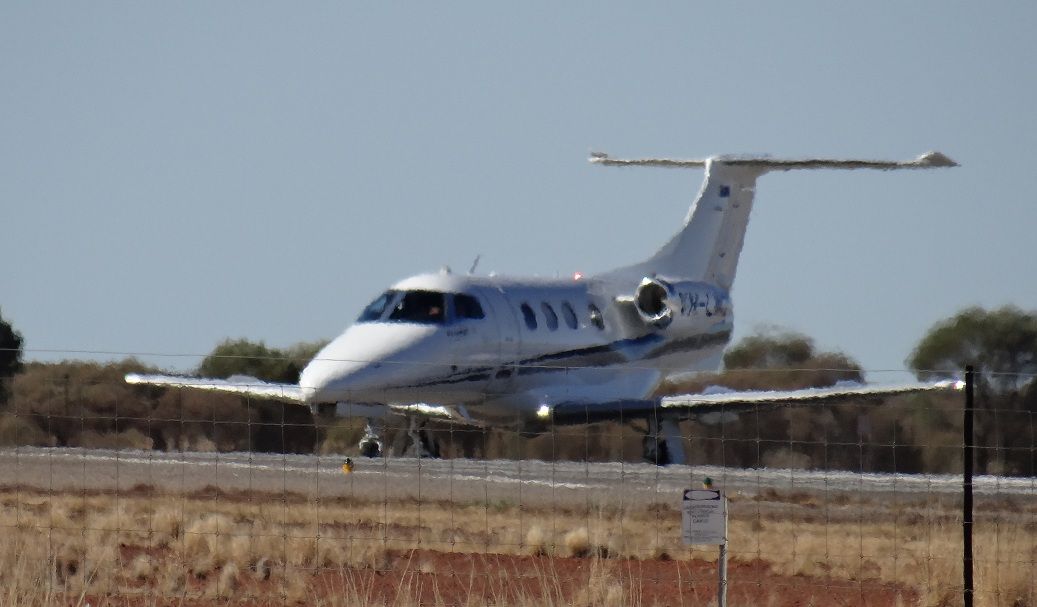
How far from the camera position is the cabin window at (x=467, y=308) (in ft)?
97.1

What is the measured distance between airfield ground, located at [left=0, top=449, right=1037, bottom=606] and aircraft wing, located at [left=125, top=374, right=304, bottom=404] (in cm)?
197

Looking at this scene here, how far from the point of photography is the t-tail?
3759 cm

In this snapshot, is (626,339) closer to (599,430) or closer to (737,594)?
(599,430)

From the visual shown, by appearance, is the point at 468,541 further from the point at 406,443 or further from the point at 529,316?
the point at 406,443

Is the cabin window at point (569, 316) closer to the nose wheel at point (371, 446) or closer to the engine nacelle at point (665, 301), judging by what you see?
the engine nacelle at point (665, 301)

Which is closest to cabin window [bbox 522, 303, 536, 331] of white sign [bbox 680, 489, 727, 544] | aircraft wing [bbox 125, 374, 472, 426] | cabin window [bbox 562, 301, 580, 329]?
cabin window [bbox 562, 301, 580, 329]

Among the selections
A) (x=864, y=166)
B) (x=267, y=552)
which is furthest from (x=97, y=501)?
(x=864, y=166)

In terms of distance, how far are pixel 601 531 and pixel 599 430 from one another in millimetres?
16061

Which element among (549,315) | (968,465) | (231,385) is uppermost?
(549,315)

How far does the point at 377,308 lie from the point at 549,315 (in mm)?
3551

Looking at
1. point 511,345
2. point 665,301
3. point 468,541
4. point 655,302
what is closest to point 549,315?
point 511,345

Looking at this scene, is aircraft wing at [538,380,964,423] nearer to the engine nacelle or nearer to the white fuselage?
the white fuselage

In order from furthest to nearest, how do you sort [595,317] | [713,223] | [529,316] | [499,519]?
[713,223], [595,317], [529,316], [499,519]

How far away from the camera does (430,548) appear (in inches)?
691
